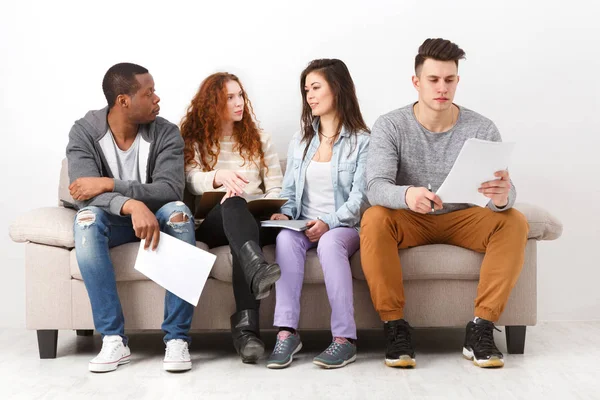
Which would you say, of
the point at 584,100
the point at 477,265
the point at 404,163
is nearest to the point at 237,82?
the point at 404,163

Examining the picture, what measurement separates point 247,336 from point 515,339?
95cm

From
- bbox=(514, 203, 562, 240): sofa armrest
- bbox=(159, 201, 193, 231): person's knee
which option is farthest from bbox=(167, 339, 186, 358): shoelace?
bbox=(514, 203, 562, 240): sofa armrest

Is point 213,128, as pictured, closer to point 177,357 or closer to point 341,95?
point 341,95

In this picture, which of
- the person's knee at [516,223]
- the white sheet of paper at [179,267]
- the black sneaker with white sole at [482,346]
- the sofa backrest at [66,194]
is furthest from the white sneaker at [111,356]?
the person's knee at [516,223]

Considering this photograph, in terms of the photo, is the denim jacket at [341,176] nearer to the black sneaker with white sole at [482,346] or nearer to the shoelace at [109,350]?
the black sneaker with white sole at [482,346]

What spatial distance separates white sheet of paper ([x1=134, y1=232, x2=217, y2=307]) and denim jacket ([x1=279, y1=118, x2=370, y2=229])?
487 millimetres

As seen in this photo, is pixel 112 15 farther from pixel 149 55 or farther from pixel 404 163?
pixel 404 163

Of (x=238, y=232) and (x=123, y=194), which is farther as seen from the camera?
(x=123, y=194)

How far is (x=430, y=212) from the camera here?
281cm

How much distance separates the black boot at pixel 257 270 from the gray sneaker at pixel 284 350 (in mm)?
195

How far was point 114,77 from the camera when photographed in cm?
296

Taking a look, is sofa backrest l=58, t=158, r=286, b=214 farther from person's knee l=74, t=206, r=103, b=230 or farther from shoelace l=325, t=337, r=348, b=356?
shoelace l=325, t=337, r=348, b=356

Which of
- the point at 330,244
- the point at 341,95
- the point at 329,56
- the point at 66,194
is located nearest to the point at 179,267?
the point at 330,244

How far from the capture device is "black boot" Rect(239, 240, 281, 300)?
253cm
